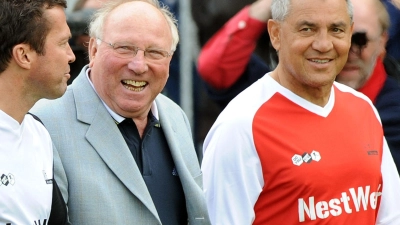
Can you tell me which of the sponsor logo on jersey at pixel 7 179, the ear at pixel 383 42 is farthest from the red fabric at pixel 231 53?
the sponsor logo on jersey at pixel 7 179

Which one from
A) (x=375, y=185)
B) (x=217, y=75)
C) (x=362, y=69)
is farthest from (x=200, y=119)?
(x=375, y=185)

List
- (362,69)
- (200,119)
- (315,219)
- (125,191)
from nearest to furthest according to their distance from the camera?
(125,191)
(315,219)
(362,69)
(200,119)

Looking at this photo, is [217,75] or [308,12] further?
[217,75]

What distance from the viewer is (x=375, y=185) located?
161 inches

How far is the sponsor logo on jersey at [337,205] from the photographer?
3.86 meters

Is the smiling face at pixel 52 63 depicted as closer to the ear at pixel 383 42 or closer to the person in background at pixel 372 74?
the person in background at pixel 372 74

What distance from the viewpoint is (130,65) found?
12.2ft

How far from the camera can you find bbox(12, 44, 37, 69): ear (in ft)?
10.7

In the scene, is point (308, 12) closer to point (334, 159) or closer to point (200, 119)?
point (334, 159)

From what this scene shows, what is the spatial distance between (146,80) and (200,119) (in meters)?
2.87

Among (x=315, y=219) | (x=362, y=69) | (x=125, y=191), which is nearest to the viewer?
(x=125, y=191)

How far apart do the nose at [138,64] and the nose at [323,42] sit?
32.3 inches

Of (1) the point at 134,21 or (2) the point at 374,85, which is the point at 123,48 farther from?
(2) the point at 374,85

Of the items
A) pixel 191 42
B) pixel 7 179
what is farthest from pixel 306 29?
pixel 191 42
